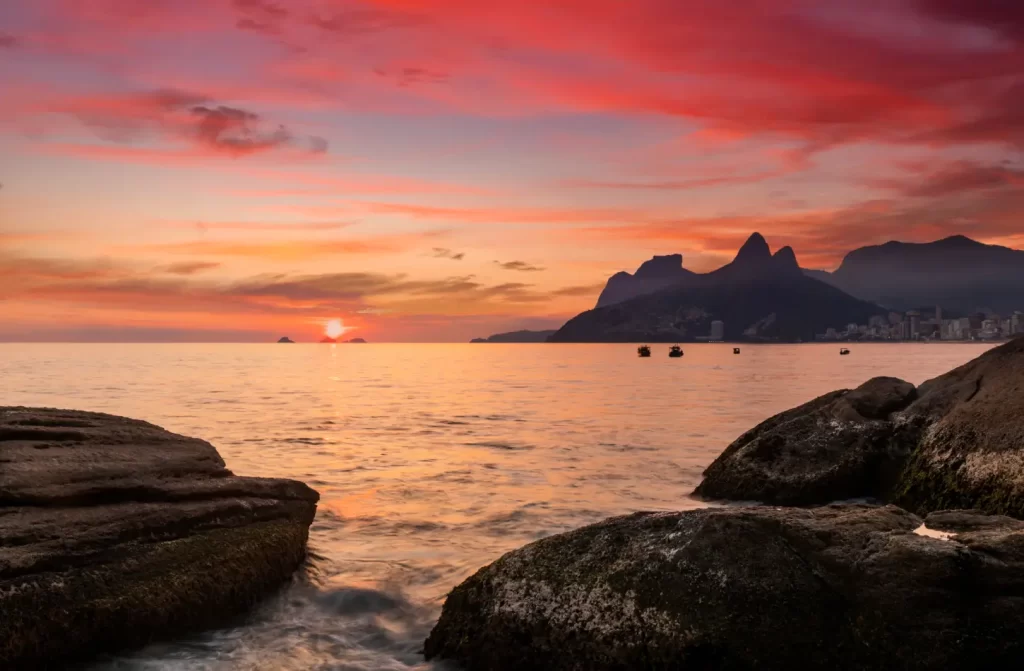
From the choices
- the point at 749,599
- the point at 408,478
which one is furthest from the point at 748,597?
the point at 408,478

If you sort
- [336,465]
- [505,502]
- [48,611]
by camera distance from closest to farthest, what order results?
[48,611]
[505,502]
[336,465]

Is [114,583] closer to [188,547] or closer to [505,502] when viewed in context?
[188,547]

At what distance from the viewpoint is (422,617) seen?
28.2 ft

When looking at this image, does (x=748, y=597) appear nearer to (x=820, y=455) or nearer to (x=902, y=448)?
(x=820, y=455)

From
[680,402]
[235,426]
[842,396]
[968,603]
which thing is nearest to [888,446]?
[842,396]

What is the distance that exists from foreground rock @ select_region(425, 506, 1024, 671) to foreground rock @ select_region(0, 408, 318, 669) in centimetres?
299

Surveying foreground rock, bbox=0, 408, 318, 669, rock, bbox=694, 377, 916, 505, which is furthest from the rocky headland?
rock, bbox=694, 377, 916, 505

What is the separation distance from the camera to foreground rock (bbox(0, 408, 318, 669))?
22.3 feet

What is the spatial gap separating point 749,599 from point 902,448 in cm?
968

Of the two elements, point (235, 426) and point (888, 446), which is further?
point (235, 426)

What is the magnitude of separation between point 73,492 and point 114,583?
1.65 meters

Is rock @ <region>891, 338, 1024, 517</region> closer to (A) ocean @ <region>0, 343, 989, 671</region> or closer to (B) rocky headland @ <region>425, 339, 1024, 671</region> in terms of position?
(B) rocky headland @ <region>425, 339, 1024, 671</region>

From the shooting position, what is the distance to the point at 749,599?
232 inches

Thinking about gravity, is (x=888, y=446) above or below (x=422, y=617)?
above
